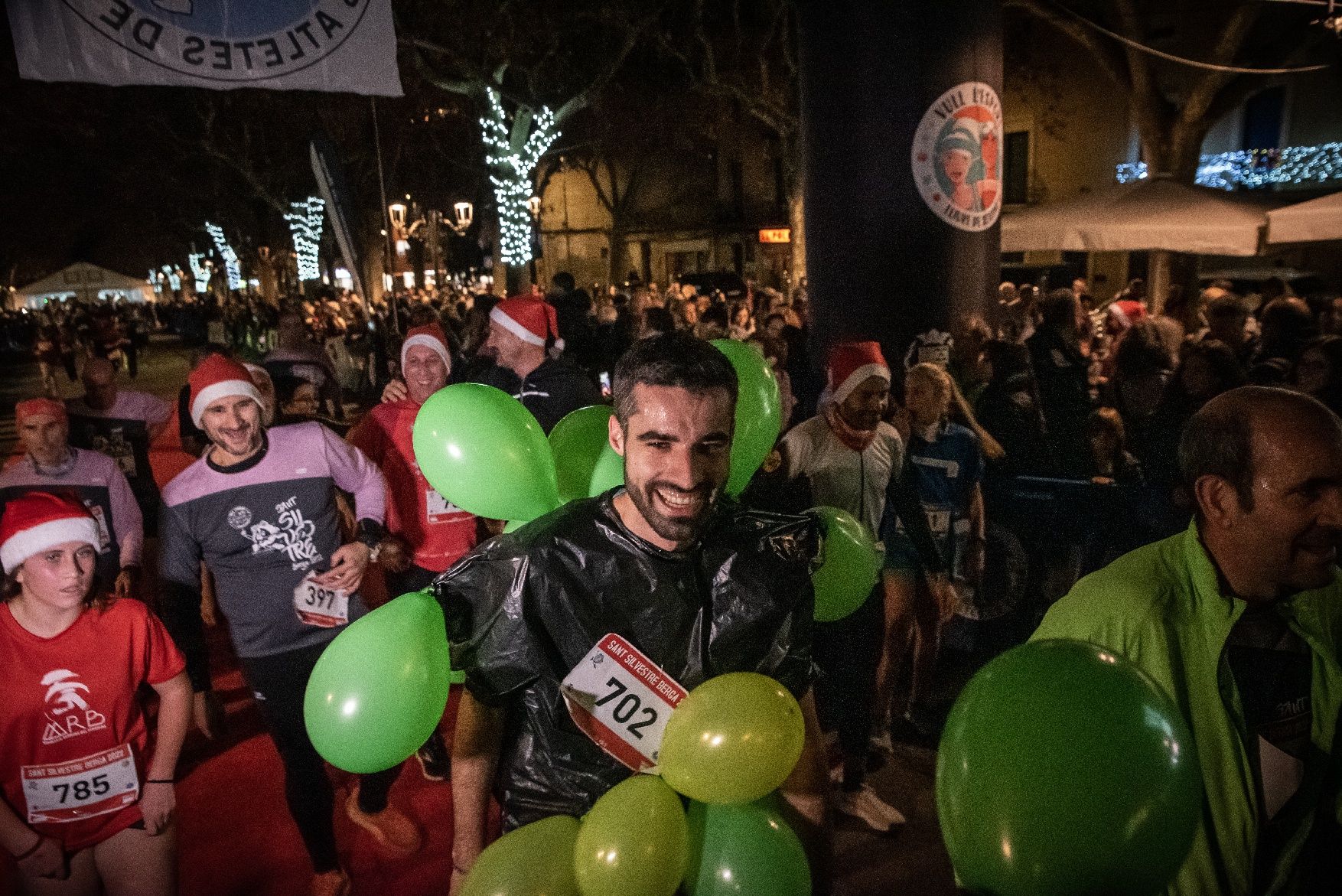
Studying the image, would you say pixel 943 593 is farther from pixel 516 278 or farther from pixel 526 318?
pixel 516 278

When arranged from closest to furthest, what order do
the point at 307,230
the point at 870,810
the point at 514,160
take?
the point at 870,810, the point at 514,160, the point at 307,230

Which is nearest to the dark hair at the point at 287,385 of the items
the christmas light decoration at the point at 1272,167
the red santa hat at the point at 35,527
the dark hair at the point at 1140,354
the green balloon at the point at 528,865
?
the red santa hat at the point at 35,527

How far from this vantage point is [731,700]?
5.67 ft

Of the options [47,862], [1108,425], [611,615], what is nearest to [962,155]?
Answer: [1108,425]

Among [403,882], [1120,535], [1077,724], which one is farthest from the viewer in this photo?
[1120,535]

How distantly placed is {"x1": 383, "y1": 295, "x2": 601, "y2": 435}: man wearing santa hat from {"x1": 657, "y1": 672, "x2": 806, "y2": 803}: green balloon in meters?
2.53

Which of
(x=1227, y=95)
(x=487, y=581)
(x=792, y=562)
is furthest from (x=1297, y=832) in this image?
(x=1227, y=95)

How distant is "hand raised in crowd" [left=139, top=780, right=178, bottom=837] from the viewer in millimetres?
2678

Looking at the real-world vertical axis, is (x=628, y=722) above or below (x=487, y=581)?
below

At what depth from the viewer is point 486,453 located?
7.94ft

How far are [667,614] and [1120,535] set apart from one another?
3.79 m

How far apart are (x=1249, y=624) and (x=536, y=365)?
139 inches

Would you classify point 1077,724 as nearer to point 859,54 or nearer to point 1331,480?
point 1331,480

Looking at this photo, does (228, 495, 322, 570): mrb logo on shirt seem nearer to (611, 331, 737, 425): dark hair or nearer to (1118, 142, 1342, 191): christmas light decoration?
(611, 331, 737, 425): dark hair
